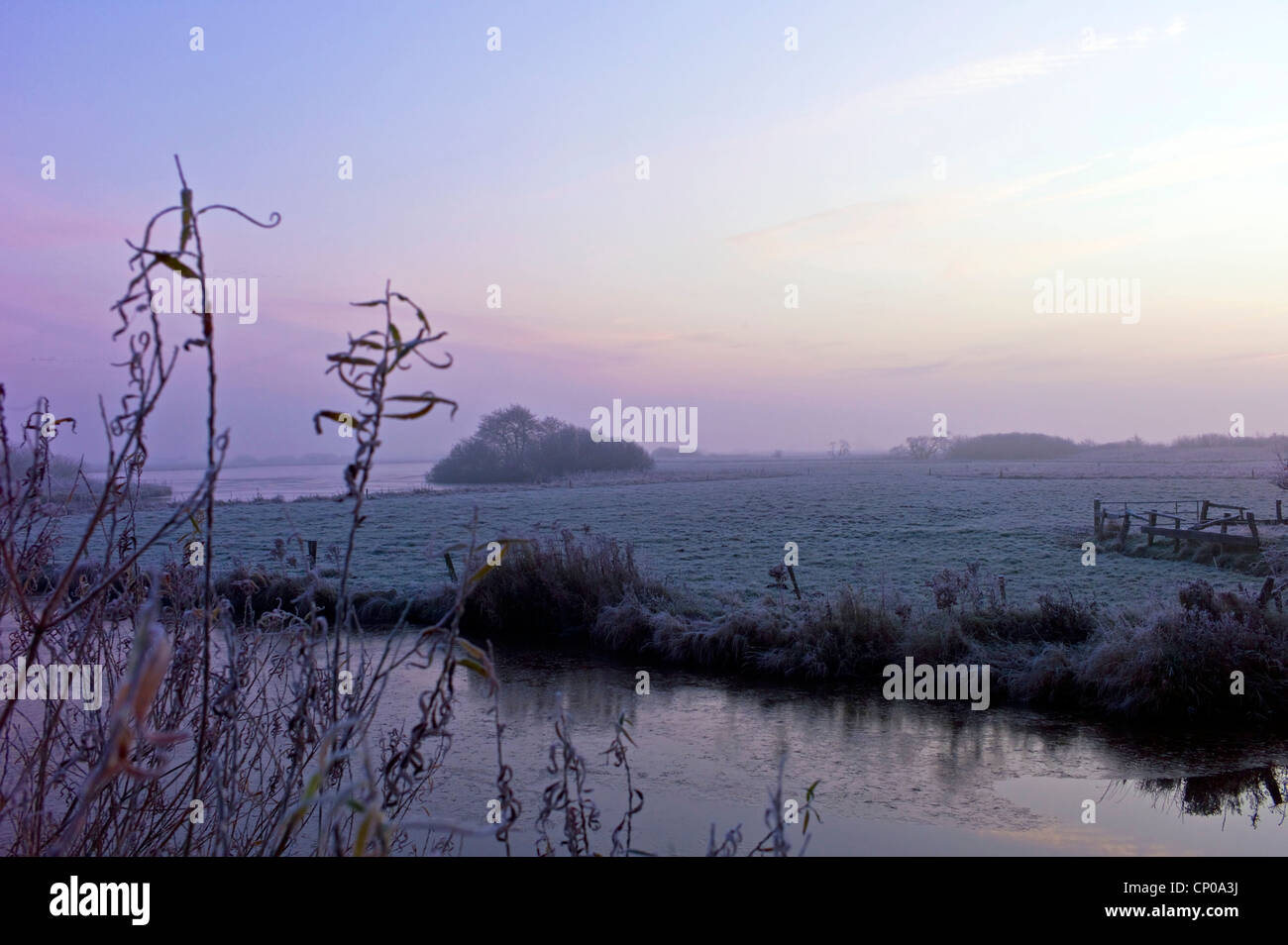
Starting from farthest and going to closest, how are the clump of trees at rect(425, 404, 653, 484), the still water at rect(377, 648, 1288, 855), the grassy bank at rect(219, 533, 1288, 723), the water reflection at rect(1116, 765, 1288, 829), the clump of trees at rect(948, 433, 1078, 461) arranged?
the clump of trees at rect(948, 433, 1078, 461)
the clump of trees at rect(425, 404, 653, 484)
the grassy bank at rect(219, 533, 1288, 723)
the water reflection at rect(1116, 765, 1288, 829)
the still water at rect(377, 648, 1288, 855)

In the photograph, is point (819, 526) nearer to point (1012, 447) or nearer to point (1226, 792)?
point (1226, 792)

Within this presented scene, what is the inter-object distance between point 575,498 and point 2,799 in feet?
122

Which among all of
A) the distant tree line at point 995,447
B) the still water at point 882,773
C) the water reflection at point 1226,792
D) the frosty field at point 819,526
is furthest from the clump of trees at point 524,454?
the water reflection at point 1226,792

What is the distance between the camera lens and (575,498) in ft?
127

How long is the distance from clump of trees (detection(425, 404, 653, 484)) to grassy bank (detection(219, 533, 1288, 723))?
40729 mm

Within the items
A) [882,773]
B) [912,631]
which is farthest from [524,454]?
[882,773]

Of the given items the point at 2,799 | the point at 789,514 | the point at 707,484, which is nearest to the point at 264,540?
the point at 789,514

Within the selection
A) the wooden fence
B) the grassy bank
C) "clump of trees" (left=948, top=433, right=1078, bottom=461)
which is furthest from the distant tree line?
the grassy bank

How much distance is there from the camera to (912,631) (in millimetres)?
12656

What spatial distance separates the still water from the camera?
7.19 meters

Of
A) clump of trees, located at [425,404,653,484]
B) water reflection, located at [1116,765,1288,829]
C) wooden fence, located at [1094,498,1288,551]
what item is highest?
clump of trees, located at [425,404,653,484]

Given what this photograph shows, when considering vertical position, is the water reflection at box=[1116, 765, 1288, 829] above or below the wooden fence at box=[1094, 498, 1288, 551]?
below

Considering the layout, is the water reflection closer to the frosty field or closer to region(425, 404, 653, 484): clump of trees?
the frosty field

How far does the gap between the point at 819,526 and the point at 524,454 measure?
3551 cm
